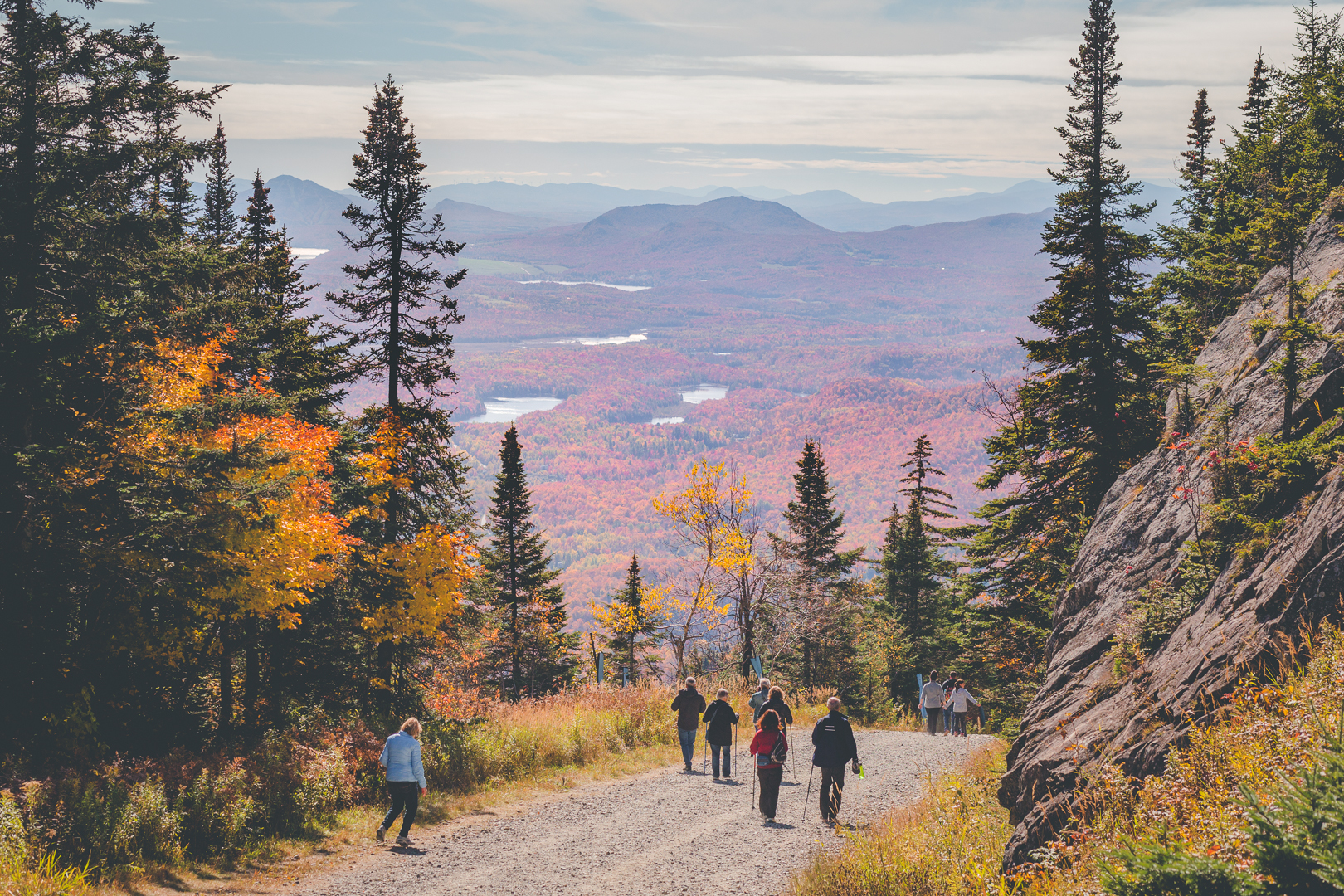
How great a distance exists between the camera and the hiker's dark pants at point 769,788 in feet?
40.9

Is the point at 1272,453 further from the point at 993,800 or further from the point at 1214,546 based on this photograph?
the point at 993,800

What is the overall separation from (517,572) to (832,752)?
36.8 metres

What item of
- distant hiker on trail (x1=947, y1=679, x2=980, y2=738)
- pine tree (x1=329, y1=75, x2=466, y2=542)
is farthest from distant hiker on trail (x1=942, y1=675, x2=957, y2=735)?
pine tree (x1=329, y1=75, x2=466, y2=542)

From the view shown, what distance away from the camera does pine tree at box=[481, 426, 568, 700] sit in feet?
145

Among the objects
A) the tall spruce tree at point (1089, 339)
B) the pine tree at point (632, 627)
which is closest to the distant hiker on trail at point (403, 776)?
the tall spruce tree at point (1089, 339)

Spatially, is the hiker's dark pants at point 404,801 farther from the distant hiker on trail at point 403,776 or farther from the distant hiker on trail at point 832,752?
the distant hiker on trail at point 832,752

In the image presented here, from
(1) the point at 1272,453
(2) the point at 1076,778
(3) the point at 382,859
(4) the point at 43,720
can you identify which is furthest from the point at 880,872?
(4) the point at 43,720

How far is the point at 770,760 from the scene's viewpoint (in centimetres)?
1255

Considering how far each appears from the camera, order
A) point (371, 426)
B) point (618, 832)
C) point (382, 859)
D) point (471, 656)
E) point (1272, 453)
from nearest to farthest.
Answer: point (1272, 453)
point (382, 859)
point (618, 832)
point (371, 426)
point (471, 656)

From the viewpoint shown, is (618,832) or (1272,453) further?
(618,832)

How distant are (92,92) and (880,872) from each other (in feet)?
58.9

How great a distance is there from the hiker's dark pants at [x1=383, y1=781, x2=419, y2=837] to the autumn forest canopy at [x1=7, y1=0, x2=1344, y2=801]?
5.18 m

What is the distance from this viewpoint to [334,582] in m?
20.7

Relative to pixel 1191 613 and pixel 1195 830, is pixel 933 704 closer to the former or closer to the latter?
pixel 1191 613
